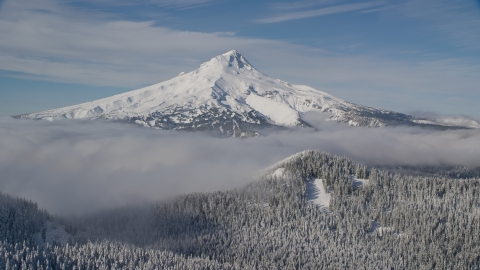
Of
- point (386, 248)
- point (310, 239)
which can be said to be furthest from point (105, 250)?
point (386, 248)

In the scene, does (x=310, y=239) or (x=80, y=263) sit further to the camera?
(x=310, y=239)

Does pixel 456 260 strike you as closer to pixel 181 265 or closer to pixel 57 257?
pixel 181 265

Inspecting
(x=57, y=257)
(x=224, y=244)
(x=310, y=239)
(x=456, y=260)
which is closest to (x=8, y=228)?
(x=57, y=257)

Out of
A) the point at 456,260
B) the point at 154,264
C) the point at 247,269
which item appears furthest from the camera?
the point at 456,260

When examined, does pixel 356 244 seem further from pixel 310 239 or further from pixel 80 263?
pixel 80 263

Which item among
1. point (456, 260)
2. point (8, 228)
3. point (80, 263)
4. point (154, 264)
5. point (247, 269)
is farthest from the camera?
point (456, 260)

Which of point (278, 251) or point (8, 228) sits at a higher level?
point (8, 228)

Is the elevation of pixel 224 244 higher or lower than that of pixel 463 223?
lower

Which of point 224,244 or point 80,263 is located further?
point 224,244

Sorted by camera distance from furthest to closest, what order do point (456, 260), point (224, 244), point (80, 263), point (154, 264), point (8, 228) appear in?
1. point (224, 244)
2. point (456, 260)
3. point (8, 228)
4. point (154, 264)
5. point (80, 263)
